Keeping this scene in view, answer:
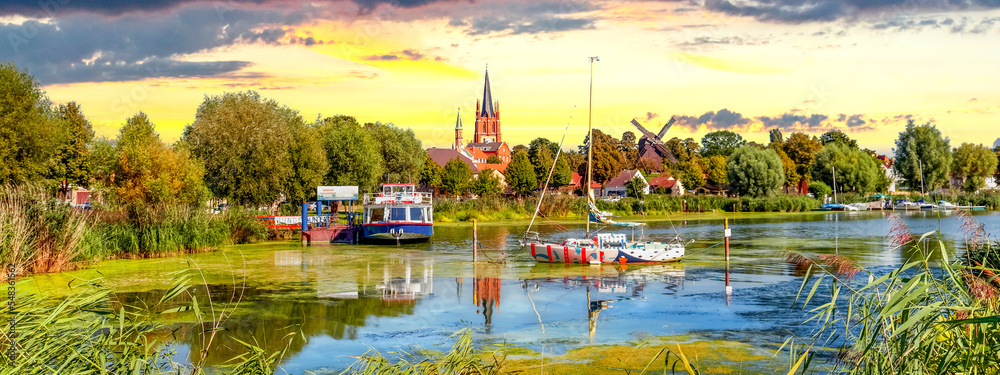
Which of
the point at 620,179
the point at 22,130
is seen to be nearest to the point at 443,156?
the point at 620,179

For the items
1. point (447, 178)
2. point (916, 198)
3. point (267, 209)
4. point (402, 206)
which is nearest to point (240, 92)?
point (267, 209)

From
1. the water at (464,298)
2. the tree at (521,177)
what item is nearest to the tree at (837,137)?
the tree at (521,177)

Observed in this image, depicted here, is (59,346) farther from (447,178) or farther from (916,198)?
(916,198)

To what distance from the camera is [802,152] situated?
111m

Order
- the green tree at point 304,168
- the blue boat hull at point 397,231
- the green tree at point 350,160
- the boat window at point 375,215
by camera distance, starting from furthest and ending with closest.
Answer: the green tree at point 350,160
the green tree at point 304,168
the boat window at point 375,215
the blue boat hull at point 397,231

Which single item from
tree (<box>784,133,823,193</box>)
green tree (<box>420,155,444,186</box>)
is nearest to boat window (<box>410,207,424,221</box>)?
green tree (<box>420,155,444,186</box>)

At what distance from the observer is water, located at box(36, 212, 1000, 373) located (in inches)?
541

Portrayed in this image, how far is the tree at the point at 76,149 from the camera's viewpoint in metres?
52.9

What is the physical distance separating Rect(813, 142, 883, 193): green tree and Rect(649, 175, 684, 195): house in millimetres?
18384

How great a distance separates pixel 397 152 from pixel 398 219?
33.2m

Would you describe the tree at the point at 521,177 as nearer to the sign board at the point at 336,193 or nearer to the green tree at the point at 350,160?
the green tree at the point at 350,160

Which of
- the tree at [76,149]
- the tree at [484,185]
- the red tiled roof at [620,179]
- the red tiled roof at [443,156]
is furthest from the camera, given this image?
the red tiled roof at [443,156]

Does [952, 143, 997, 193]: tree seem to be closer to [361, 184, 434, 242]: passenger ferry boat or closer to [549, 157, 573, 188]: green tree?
[549, 157, 573, 188]: green tree

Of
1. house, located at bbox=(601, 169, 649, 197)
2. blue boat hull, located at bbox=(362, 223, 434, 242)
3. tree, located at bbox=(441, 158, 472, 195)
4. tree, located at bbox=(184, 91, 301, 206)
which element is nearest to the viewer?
blue boat hull, located at bbox=(362, 223, 434, 242)
